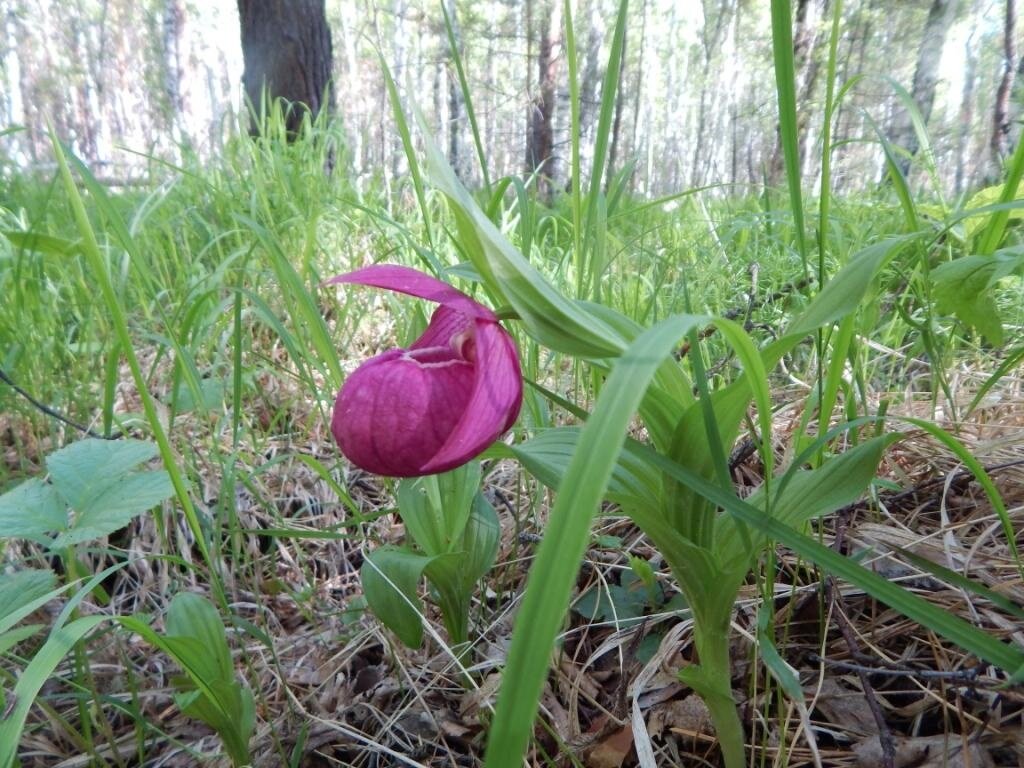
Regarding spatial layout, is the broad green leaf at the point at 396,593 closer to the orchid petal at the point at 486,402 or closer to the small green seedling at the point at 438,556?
the small green seedling at the point at 438,556

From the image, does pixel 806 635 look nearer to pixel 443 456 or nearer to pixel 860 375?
pixel 860 375

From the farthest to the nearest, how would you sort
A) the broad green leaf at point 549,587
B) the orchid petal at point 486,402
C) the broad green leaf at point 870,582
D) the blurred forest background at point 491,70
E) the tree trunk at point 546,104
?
the blurred forest background at point 491,70 < the tree trunk at point 546,104 < the orchid petal at point 486,402 < the broad green leaf at point 870,582 < the broad green leaf at point 549,587

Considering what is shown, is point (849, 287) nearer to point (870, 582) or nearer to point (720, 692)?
point (870, 582)

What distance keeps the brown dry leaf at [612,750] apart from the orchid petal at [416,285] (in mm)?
531

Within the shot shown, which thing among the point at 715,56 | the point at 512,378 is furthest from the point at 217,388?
the point at 715,56

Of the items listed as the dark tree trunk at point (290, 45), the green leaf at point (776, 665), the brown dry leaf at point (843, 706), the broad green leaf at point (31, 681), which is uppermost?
the dark tree trunk at point (290, 45)

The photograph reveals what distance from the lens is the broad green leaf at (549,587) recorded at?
0.91 ft

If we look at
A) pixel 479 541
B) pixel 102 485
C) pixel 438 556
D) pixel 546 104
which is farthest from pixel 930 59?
pixel 102 485

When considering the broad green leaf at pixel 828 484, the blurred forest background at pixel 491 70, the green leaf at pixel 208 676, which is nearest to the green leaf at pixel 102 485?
the green leaf at pixel 208 676

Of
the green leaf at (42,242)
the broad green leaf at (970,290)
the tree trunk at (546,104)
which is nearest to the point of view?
the broad green leaf at (970,290)

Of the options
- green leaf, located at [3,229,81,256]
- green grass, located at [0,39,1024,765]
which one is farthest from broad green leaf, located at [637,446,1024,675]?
green leaf, located at [3,229,81,256]

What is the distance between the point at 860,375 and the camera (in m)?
1.07

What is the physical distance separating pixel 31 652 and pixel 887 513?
1310 millimetres

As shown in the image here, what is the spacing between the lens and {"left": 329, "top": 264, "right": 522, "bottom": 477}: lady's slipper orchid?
568 millimetres
